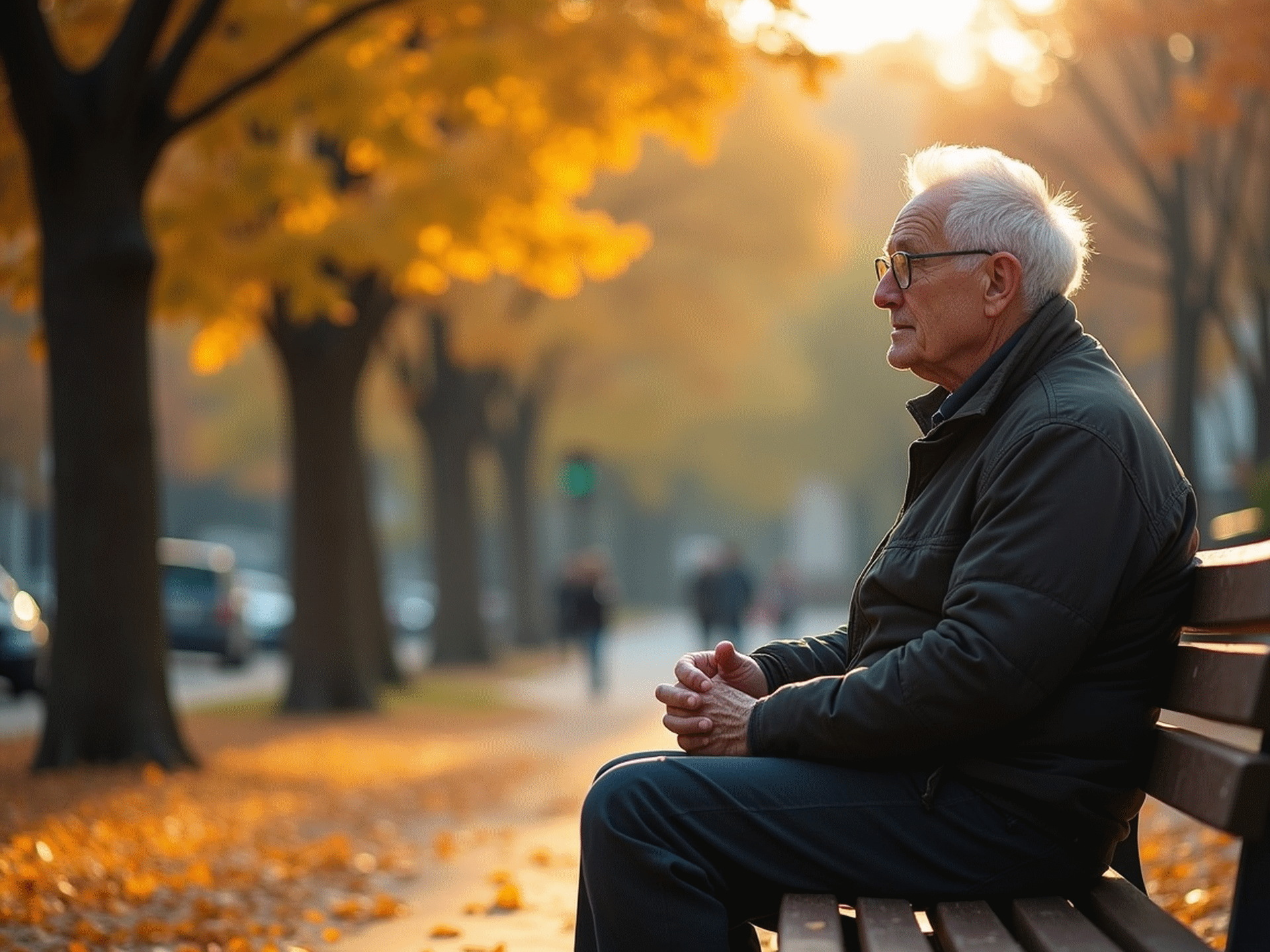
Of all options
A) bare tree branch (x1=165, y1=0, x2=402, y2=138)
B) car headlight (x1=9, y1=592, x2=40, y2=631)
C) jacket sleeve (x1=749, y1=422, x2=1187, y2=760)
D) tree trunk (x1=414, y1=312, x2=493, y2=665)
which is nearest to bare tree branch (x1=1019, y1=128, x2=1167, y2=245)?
tree trunk (x1=414, y1=312, x2=493, y2=665)

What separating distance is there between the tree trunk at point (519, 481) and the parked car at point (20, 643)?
13791 mm

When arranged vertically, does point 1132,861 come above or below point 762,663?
below

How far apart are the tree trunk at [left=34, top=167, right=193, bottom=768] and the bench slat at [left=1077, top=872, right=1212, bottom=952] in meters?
7.75

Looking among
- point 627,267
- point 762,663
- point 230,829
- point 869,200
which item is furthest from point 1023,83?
point 869,200

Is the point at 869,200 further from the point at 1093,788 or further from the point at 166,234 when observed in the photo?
the point at 1093,788

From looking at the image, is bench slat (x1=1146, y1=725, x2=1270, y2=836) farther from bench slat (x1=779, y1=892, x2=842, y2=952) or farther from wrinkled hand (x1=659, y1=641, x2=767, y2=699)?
wrinkled hand (x1=659, y1=641, x2=767, y2=699)

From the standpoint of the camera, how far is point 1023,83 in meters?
19.7

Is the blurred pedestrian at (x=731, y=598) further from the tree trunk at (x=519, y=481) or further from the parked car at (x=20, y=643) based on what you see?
the parked car at (x=20, y=643)

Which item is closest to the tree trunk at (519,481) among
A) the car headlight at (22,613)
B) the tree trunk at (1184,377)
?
the car headlight at (22,613)

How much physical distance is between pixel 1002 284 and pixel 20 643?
18.0 metres

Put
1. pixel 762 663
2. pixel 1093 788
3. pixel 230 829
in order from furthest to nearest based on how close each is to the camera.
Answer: pixel 230 829 → pixel 762 663 → pixel 1093 788

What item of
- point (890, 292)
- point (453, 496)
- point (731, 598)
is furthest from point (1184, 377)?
point (890, 292)

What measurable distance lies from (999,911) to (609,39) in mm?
10012

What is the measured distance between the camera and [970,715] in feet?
9.59
